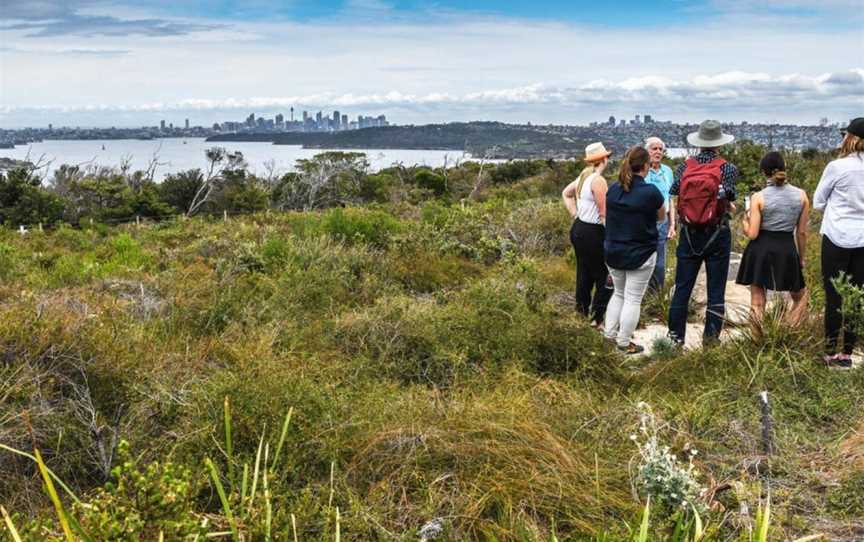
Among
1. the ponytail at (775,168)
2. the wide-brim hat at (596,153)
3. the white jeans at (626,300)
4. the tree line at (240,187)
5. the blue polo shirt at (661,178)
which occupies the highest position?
the wide-brim hat at (596,153)

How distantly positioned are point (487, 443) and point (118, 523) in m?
1.73

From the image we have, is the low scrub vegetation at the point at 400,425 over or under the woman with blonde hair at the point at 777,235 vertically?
under

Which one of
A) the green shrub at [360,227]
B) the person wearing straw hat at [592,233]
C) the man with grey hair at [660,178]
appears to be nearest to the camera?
the person wearing straw hat at [592,233]

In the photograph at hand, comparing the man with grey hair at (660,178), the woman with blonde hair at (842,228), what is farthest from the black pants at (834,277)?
the man with grey hair at (660,178)

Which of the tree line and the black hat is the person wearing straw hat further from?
the tree line

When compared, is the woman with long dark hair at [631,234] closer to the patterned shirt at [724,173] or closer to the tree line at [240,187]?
the patterned shirt at [724,173]

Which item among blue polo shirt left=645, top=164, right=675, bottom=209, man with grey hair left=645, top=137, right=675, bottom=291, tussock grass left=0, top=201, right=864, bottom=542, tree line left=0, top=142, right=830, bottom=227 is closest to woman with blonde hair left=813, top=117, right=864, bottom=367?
tussock grass left=0, top=201, right=864, bottom=542

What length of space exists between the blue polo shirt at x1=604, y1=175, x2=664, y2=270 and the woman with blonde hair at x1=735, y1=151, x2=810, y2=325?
29.1 inches

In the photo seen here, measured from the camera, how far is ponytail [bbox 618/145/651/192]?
5.32 meters

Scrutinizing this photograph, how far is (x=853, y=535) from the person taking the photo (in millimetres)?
2865

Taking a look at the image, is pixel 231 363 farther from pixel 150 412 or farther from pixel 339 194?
pixel 339 194

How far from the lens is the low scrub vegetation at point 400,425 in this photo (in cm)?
272

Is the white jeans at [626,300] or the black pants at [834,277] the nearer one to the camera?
the black pants at [834,277]

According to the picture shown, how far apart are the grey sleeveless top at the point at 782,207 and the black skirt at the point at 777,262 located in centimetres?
8
